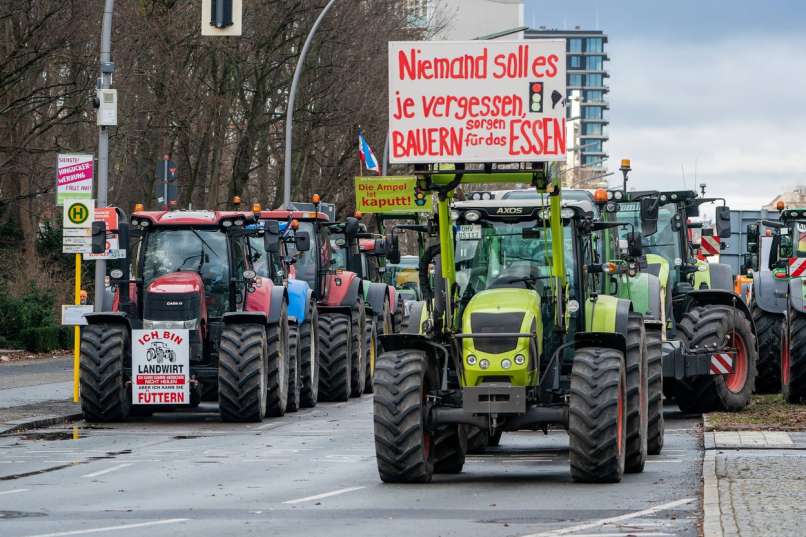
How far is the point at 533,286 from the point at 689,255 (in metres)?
9.60

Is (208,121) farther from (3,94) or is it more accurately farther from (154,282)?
(154,282)

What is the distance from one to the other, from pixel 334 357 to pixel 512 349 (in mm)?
13222

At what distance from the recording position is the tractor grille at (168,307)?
74.4ft

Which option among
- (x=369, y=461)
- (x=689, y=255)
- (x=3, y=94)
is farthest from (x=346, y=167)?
(x=369, y=461)

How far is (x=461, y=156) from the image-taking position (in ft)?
49.3

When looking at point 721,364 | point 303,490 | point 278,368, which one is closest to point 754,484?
point 303,490

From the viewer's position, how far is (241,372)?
72.7 feet

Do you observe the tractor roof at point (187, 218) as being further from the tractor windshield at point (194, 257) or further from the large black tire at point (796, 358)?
the large black tire at point (796, 358)

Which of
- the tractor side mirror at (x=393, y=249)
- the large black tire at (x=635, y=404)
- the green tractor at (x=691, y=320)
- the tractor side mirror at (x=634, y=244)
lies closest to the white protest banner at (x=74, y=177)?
the tractor side mirror at (x=393, y=249)

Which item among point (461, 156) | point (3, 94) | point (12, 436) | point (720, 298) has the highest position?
point (3, 94)

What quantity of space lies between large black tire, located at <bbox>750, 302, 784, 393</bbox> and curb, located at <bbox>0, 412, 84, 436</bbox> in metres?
9.57

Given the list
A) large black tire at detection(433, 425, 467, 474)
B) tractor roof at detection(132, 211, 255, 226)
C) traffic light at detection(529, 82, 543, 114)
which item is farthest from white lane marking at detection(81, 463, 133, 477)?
tractor roof at detection(132, 211, 255, 226)

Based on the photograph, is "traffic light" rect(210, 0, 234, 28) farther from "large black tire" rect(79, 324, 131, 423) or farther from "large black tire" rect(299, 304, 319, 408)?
"large black tire" rect(299, 304, 319, 408)

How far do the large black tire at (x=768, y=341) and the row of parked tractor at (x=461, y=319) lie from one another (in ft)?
0.56
